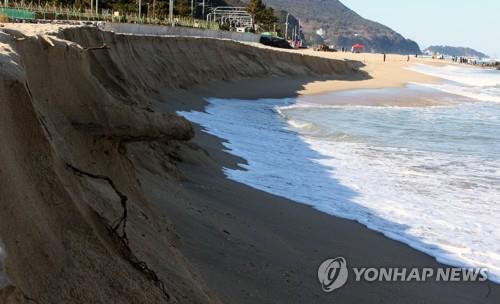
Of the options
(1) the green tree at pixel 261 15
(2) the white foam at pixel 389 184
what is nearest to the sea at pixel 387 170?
(2) the white foam at pixel 389 184

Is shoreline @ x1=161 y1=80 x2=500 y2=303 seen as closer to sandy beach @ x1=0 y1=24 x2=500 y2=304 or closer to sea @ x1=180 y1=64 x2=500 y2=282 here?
sandy beach @ x1=0 y1=24 x2=500 y2=304

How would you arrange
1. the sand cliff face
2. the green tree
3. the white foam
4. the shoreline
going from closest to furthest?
1. the sand cliff face
2. the shoreline
3. the white foam
4. the green tree

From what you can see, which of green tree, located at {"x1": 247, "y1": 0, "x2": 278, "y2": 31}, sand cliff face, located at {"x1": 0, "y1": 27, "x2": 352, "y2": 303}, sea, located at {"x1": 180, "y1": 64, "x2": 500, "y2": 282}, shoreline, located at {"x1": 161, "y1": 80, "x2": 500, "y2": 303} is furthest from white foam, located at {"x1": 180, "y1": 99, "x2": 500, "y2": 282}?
green tree, located at {"x1": 247, "y1": 0, "x2": 278, "y2": 31}

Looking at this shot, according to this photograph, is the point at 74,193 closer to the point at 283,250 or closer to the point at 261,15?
the point at 283,250

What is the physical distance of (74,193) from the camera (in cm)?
384

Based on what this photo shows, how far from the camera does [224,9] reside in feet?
336

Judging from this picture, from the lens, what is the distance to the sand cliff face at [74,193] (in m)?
3.20

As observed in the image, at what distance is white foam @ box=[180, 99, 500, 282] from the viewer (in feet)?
28.2

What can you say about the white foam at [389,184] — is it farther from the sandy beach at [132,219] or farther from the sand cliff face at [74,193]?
the sand cliff face at [74,193]

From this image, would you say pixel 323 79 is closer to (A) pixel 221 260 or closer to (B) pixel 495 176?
(B) pixel 495 176

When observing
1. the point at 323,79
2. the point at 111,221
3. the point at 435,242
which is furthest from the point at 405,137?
the point at 323,79

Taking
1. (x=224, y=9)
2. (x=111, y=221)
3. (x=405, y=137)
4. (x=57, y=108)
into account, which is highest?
(x=224, y=9)

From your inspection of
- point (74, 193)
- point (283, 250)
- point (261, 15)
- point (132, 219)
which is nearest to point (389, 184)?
point (283, 250)

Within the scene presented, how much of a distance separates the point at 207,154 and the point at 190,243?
18.3 ft
